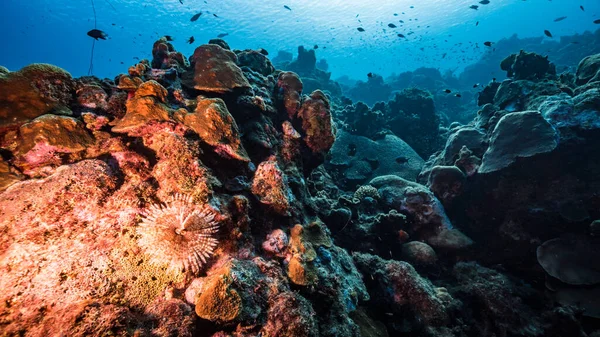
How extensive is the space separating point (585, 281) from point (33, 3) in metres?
72.8

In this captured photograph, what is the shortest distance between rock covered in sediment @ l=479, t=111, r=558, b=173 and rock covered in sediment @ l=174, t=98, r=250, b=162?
614cm

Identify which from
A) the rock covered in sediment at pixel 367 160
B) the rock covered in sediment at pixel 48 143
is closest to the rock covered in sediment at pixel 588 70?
the rock covered in sediment at pixel 367 160

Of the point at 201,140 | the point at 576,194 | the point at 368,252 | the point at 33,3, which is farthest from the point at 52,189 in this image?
the point at 33,3

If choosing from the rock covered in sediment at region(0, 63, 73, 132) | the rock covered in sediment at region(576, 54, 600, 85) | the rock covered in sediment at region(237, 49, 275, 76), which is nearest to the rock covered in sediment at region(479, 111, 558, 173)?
the rock covered in sediment at region(576, 54, 600, 85)

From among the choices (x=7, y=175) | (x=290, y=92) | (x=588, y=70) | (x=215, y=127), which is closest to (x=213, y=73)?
(x=215, y=127)

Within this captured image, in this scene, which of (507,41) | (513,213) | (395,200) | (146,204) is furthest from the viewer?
(507,41)

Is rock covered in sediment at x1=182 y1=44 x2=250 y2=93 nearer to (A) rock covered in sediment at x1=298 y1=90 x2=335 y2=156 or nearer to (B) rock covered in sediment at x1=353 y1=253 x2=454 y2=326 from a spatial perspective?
(A) rock covered in sediment at x1=298 y1=90 x2=335 y2=156

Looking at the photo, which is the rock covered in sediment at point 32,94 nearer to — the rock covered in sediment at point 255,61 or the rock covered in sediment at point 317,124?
the rock covered in sediment at point 317,124

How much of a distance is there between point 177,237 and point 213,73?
3.17 metres

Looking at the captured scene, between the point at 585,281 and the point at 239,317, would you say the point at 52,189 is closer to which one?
the point at 239,317

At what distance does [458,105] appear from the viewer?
23.8 metres

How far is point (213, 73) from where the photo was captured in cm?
441

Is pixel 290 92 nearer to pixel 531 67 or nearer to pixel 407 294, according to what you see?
pixel 407 294

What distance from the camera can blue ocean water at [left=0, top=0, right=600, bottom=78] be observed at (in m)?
41.9
